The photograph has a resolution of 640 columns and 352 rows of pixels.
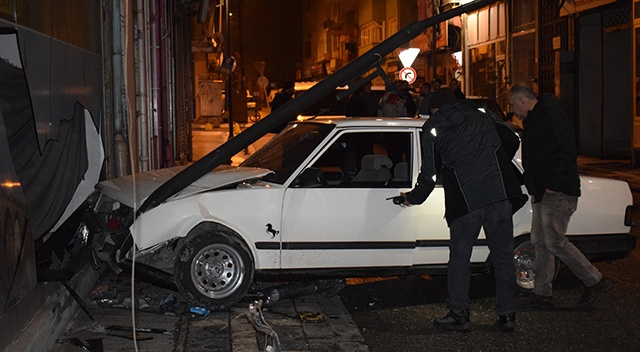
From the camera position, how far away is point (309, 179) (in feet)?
24.3

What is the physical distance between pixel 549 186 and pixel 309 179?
76.2 inches

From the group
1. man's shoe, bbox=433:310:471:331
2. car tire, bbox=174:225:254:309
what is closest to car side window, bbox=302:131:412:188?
car tire, bbox=174:225:254:309

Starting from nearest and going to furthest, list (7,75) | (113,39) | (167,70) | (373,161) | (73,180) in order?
(7,75), (373,161), (73,180), (113,39), (167,70)

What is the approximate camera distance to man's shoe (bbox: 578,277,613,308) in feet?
23.9

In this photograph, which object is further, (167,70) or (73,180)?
(167,70)

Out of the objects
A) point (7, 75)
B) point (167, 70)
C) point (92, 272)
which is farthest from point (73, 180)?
point (167, 70)

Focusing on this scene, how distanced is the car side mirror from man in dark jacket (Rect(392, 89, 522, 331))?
3.38 ft

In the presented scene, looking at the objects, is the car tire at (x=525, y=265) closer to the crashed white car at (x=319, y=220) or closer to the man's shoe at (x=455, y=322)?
the crashed white car at (x=319, y=220)

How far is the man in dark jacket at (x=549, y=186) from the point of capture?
7008 mm

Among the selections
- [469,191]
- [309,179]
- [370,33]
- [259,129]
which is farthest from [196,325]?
[370,33]

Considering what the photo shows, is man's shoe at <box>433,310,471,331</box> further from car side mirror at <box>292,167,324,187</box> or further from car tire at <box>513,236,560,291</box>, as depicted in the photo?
car side mirror at <box>292,167,324,187</box>

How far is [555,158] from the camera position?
23.0 ft

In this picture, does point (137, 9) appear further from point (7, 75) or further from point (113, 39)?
point (7, 75)

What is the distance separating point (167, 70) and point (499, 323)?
14.2 metres
